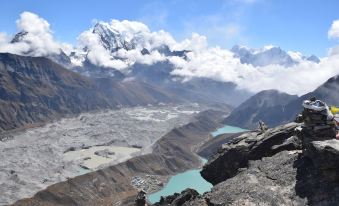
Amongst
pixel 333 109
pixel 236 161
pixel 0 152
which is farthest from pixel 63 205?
pixel 333 109

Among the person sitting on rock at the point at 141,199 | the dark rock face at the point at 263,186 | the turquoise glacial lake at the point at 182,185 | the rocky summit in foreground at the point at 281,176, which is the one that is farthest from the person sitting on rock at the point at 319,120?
the turquoise glacial lake at the point at 182,185

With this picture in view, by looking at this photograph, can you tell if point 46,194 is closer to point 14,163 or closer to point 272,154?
point 14,163

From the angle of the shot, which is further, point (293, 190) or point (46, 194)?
point (46, 194)

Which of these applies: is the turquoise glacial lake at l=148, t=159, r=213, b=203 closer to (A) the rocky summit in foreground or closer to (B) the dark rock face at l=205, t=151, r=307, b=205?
(A) the rocky summit in foreground

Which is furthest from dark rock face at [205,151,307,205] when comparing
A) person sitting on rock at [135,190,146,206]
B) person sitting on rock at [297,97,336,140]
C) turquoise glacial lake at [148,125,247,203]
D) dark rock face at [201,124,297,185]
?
turquoise glacial lake at [148,125,247,203]

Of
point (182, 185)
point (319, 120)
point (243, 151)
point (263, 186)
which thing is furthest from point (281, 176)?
point (182, 185)

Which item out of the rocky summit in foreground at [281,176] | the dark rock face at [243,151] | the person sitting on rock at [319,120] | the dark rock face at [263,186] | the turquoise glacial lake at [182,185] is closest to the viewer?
the rocky summit in foreground at [281,176]

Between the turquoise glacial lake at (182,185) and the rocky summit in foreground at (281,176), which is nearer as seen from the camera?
the rocky summit in foreground at (281,176)

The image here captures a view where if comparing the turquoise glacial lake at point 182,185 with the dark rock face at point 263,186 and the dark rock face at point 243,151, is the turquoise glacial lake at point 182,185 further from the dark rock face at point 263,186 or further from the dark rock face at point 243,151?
the dark rock face at point 263,186

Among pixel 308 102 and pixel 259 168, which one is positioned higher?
pixel 308 102
